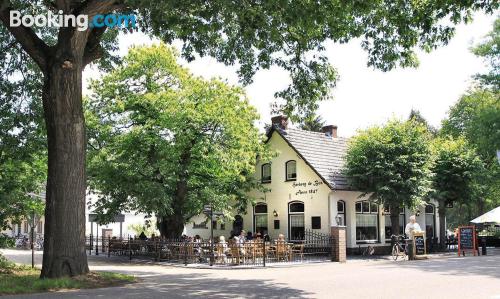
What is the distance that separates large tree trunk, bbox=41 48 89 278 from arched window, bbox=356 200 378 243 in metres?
18.5

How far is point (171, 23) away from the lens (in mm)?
11789

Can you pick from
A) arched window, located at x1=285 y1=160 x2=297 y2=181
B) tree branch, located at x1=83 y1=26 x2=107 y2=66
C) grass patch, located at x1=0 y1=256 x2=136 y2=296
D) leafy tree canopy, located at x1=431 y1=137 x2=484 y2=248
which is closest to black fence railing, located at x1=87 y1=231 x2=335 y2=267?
arched window, located at x1=285 y1=160 x2=297 y2=181

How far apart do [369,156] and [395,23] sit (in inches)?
543

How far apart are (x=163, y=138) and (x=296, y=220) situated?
9028 millimetres

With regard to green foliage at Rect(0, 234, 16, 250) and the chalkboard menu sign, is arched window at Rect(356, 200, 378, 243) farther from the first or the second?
green foliage at Rect(0, 234, 16, 250)

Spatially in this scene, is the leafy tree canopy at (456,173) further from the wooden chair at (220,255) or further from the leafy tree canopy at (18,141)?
the leafy tree canopy at (18,141)

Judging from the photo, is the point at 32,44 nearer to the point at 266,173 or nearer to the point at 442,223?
the point at 266,173

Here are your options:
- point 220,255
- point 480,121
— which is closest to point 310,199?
point 220,255

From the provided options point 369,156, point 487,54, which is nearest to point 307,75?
point 369,156

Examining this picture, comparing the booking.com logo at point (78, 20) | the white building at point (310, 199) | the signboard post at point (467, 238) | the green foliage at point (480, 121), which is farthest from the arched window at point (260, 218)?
the booking.com logo at point (78, 20)

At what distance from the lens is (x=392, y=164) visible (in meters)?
25.5

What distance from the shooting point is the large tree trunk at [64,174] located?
12562 mm

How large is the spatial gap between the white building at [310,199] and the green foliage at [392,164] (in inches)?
59.5

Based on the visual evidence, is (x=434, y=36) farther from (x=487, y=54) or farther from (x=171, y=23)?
(x=487, y=54)
